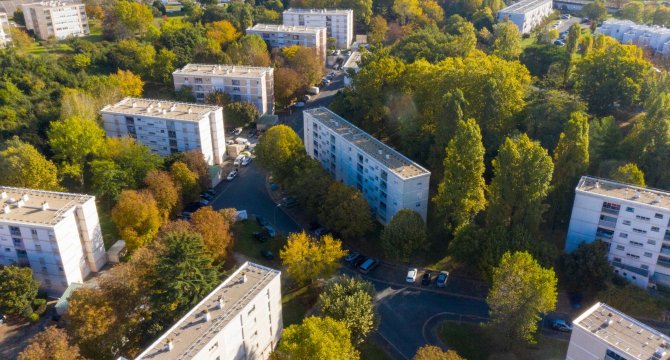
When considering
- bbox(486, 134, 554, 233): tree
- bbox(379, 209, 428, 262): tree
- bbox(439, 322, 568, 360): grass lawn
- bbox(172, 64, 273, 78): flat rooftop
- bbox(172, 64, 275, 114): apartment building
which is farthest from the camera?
bbox(172, 64, 273, 78): flat rooftop

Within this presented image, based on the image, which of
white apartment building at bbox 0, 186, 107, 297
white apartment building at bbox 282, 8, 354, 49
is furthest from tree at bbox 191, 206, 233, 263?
white apartment building at bbox 282, 8, 354, 49

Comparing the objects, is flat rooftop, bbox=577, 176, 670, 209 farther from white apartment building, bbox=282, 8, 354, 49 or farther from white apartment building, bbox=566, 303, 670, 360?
white apartment building, bbox=282, 8, 354, 49

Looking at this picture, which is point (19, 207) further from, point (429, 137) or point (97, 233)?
point (429, 137)

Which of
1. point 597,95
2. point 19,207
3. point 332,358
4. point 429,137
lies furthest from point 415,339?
point 597,95

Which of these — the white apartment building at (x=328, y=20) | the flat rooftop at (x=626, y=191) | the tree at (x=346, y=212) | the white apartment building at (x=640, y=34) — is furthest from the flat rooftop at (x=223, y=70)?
the white apartment building at (x=640, y=34)

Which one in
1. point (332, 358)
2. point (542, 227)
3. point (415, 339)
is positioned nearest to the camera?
point (332, 358)
